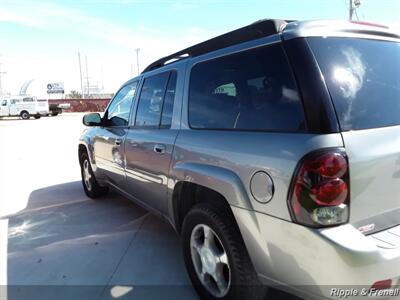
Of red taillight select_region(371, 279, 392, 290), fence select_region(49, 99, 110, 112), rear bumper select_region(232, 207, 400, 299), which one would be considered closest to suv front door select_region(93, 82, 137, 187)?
Result: rear bumper select_region(232, 207, 400, 299)

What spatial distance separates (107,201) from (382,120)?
440 centimetres

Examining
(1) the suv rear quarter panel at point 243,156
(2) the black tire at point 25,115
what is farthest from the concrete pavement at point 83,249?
(2) the black tire at point 25,115

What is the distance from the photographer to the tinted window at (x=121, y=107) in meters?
4.28

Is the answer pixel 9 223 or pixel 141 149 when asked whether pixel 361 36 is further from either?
pixel 9 223

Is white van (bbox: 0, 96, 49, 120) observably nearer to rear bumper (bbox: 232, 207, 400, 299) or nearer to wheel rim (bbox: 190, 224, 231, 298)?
wheel rim (bbox: 190, 224, 231, 298)

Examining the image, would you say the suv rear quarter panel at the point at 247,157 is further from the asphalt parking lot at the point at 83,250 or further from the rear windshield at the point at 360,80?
the asphalt parking lot at the point at 83,250

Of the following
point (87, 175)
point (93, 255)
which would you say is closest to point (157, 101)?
point (93, 255)

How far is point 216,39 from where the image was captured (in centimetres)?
283

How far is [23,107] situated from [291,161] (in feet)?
115

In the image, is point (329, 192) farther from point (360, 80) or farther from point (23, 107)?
point (23, 107)

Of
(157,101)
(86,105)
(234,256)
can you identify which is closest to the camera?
(234,256)

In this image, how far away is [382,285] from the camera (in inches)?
74.8

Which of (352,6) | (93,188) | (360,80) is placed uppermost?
(352,6)

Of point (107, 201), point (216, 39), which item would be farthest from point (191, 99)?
point (107, 201)
